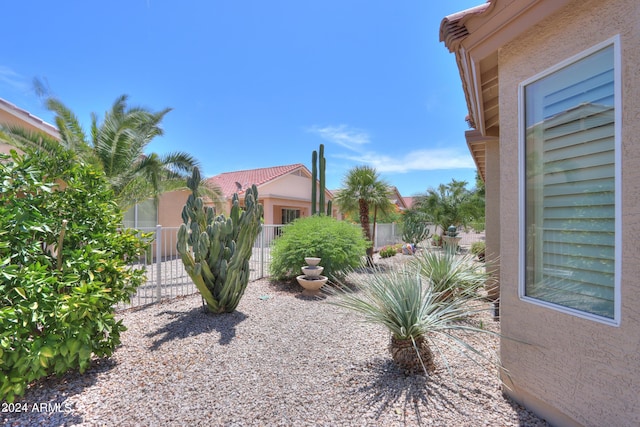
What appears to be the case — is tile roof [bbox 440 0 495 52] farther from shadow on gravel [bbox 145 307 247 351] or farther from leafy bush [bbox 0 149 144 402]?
shadow on gravel [bbox 145 307 247 351]

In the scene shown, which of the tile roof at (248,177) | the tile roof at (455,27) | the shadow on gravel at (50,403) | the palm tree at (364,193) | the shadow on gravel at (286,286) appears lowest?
the shadow on gravel at (286,286)

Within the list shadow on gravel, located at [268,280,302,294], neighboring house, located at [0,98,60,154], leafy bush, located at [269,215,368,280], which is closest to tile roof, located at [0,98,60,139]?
neighboring house, located at [0,98,60,154]

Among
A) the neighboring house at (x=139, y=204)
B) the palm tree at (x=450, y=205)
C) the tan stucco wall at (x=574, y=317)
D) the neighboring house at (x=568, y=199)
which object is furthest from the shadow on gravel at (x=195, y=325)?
the palm tree at (x=450, y=205)

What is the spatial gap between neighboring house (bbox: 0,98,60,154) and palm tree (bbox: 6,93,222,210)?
1268 millimetres

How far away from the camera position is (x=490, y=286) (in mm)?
6520

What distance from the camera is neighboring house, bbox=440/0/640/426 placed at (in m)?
1.99

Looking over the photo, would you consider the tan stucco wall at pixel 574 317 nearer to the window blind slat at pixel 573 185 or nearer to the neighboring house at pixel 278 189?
the window blind slat at pixel 573 185

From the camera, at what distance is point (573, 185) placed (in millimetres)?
2398

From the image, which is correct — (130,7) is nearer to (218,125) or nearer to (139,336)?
(139,336)

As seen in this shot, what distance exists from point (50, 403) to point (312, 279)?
5.45m

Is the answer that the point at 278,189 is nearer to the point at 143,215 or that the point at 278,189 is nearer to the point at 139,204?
the point at 143,215

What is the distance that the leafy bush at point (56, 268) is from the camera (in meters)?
2.59

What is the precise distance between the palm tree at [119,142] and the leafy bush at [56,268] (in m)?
5.79

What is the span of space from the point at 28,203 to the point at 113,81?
790 cm
